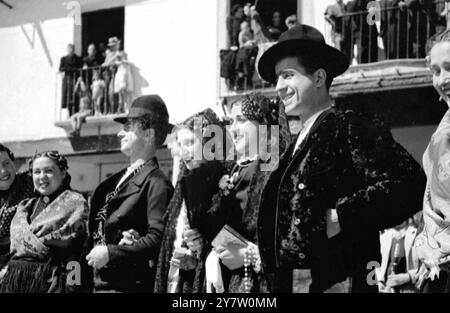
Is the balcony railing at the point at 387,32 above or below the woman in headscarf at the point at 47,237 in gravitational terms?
above

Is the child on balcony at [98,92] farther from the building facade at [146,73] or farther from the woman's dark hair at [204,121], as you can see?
the woman's dark hair at [204,121]

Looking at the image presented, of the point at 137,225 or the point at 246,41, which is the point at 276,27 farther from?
the point at 137,225

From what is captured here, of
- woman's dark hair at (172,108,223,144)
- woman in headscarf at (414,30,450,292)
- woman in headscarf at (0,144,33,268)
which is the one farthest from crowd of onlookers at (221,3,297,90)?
woman in headscarf at (414,30,450,292)

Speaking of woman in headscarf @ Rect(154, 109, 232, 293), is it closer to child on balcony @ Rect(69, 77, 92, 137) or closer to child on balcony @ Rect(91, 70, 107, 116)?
child on balcony @ Rect(91, 70, 107, 116)

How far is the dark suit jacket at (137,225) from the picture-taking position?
4930 mm

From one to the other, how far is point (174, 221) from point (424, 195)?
64.6 inches

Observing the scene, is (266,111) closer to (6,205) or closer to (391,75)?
(6,205)

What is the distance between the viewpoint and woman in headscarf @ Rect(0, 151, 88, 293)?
550 cm

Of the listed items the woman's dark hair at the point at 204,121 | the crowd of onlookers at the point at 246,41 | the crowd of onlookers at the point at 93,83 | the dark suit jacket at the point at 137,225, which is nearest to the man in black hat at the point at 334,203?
the woman's dark hair at the point at 204,121

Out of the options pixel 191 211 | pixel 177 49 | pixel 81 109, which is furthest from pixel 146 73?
pixel 191 211

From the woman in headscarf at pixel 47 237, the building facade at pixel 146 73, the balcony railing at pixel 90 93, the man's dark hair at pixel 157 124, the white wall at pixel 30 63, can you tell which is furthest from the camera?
the white wall at pixel 30 63

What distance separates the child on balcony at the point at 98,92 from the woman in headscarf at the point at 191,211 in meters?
8.26

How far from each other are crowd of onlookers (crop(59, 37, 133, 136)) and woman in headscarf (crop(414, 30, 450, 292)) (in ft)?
29.3

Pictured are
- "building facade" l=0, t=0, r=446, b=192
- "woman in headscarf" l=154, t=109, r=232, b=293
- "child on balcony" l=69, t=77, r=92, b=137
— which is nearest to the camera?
"woman in headscarf" l=154, t=109, r=232, b=293
